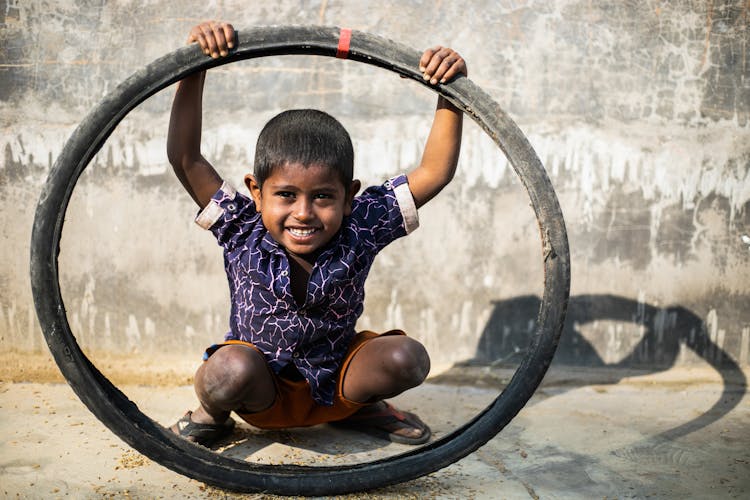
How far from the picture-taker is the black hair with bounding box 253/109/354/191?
78.3 inches

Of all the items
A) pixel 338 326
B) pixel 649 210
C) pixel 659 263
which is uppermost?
pixel 649 210

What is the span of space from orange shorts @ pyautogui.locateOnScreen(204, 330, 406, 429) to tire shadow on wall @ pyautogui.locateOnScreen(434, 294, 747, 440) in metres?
0.88

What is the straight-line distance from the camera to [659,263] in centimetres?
300

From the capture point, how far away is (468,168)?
3000 mm

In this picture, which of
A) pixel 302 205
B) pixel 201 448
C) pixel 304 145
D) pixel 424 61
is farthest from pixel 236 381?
pixel 424 61

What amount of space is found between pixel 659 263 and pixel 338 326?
152 centimetres

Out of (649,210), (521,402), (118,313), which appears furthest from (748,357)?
(118,313)

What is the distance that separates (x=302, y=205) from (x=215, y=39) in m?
0.48

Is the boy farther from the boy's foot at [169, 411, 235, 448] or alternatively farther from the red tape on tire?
the red tape on tire

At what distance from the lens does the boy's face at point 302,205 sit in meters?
1.98

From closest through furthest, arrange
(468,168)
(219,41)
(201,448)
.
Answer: (219,41), (201,448), (468,168)

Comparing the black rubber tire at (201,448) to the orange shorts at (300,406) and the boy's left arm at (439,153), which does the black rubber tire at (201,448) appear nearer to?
the boy's left arm at (439,153)

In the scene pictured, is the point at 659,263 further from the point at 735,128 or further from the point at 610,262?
the point at 735,128

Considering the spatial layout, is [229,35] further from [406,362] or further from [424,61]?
[406,362]
